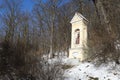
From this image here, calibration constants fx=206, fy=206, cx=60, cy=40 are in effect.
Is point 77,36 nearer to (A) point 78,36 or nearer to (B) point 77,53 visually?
(A) point 78,36

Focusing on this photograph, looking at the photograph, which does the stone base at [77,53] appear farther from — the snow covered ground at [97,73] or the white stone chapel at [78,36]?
the snow covered ground at [97,73]

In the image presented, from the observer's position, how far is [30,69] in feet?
24.3

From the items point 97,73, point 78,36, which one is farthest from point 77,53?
point 97,73

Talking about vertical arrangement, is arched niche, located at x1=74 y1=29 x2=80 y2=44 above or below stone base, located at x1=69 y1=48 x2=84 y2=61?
above

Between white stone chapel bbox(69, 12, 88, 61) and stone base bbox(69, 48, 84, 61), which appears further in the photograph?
white stone chapel bbox(69, 12, 88, 61)

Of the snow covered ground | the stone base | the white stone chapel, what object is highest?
the white stone chapel

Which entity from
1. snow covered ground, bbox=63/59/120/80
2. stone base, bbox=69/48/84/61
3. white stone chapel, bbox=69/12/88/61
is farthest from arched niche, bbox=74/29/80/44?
snow covered ground, bbox=63/59/120/80

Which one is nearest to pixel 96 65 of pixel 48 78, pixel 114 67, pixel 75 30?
pixel 114 67

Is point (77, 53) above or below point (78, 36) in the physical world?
below

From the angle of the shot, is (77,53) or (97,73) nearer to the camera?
(97,73)

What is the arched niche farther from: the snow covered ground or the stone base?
the snow covered ground

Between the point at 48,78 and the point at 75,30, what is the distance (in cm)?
1226

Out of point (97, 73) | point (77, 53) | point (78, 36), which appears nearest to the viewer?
point (97, 73)

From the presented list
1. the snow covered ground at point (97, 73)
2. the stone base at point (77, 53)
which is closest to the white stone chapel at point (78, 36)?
the stone base at point (77, 53)
